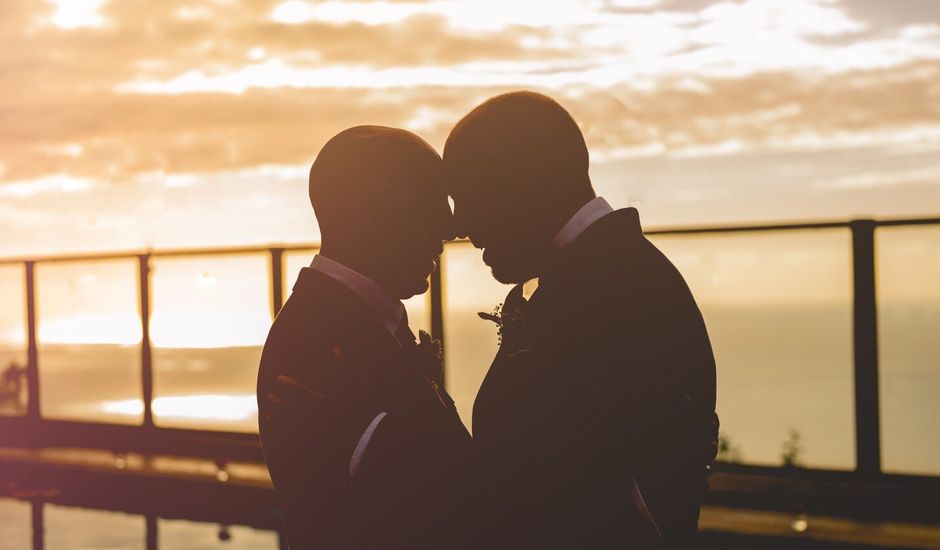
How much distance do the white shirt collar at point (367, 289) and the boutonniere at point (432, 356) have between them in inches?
5.1

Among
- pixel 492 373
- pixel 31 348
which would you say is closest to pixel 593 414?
pixel 492 373

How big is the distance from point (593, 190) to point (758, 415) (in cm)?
16189

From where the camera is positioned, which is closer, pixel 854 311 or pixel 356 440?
pixel 356 440

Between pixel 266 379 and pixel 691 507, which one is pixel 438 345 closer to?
pixel 266 379

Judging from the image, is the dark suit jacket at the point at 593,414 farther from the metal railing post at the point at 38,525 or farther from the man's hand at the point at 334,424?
the metal railing post at the point at 38,525

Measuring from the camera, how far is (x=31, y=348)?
12.6 meters

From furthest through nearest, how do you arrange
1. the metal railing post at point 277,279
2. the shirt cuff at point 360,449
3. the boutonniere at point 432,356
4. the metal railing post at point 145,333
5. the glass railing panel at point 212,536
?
1. the metal railing post at point 145,333
2. the metal railing post at point 277,279
3. the glass railing panel at point 212,536
4. the boutonniere at point 432,356
5. the shirt cuff at point 360,449

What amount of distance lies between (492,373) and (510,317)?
13 centimetres

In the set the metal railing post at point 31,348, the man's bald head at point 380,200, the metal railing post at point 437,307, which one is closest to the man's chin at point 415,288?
the man's bald head at point 380,200

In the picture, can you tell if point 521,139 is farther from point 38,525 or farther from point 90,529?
point 38,525

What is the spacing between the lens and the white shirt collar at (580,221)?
255 cm

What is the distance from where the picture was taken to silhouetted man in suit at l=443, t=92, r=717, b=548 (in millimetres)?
2346

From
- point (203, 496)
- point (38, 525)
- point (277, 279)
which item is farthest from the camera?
point (277, 279)

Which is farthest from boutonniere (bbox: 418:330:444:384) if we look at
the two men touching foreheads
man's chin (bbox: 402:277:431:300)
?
man's chin (bbox: 402:277:431:300)
